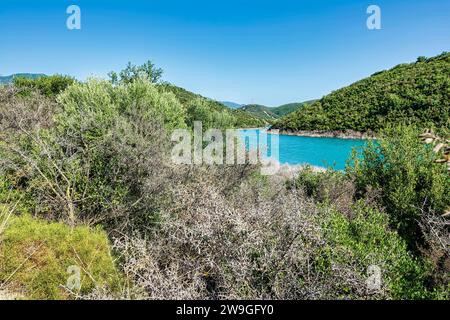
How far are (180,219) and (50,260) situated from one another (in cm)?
290

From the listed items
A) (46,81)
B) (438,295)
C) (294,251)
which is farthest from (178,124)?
(46,81)

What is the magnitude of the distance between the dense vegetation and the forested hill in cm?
3894

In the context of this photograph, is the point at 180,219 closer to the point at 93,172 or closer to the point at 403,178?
the point at 93,172

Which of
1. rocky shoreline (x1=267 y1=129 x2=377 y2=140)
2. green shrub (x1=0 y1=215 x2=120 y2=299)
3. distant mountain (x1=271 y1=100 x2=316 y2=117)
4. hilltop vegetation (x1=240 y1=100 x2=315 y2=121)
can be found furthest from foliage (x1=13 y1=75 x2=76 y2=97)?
distant mountain (x1=271 y1=100 x2=316 y2=117)

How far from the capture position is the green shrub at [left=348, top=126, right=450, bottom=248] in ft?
42.6

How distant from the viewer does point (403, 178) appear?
569 inches

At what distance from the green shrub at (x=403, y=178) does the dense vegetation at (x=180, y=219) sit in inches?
2.7

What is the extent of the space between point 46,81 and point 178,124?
34074 mm

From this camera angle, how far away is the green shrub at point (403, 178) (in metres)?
13.0

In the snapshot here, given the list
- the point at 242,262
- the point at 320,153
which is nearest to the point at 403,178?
the point at 242,262

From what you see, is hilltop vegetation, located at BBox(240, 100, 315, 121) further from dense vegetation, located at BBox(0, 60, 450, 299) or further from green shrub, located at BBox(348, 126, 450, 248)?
dense vegetation, located at BBox(0, 60, 450, 299)

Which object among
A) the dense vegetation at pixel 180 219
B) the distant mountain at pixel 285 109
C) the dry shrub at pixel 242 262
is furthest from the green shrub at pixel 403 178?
the distant mountain at pixel 285 109

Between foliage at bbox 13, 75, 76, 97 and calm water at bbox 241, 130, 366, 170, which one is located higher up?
foliage at bbox 13, 75, 76, 97

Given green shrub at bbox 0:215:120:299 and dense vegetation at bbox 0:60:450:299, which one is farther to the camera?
green shrub at bbox 0:215:120:299
